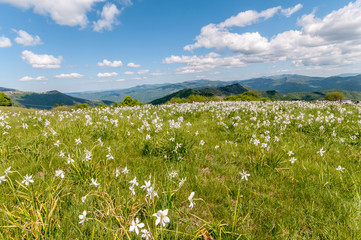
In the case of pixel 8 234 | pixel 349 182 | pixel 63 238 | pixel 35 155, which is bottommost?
pixel 349 182

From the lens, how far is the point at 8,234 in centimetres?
228

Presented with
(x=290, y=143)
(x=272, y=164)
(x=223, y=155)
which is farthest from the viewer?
(x=290, y=143)

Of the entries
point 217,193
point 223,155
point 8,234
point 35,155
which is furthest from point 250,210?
point 35,155

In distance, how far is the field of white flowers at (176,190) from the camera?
93.7 inches

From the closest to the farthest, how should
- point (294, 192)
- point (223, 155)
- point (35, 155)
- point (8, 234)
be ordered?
point (8, 234) → point (294, 192) → point (35, 155) → point (223, 155)

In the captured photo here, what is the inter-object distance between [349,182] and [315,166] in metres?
0.73

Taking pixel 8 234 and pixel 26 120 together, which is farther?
pixel 26 120

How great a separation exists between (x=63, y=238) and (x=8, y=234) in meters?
0.72

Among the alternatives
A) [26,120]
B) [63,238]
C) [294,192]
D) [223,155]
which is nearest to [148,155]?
[223,155]

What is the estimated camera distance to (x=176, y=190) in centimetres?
248

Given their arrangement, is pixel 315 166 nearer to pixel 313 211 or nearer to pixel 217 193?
pixel 313 211

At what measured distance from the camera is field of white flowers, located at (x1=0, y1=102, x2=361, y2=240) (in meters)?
2.38

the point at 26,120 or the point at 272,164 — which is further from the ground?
the point at 26,120

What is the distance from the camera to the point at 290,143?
6246 millimetres
